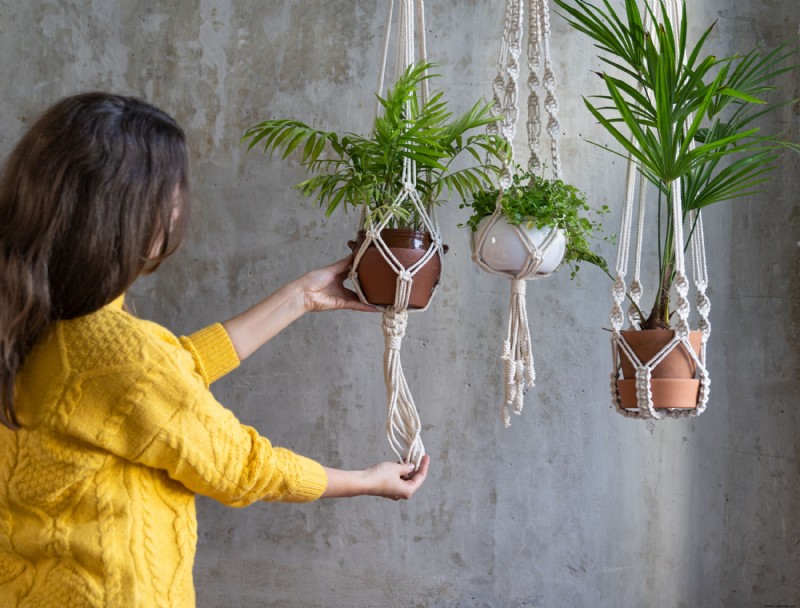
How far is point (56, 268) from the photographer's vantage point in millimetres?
1239

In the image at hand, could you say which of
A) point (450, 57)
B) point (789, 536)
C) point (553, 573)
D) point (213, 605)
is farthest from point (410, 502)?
point (450, 57)

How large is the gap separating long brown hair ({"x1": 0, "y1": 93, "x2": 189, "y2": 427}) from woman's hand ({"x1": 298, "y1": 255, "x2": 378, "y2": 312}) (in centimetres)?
62

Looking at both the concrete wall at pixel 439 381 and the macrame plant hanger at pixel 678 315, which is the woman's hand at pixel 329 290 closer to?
the macrame plant hanger at pixel 678 315

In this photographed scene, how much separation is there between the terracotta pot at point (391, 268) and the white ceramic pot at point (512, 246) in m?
0.13

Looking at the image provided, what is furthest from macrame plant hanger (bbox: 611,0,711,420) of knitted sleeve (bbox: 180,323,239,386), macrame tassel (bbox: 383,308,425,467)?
knitted sleeve (bbox: 180,323,239,386)

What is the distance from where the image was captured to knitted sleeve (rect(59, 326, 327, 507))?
1266 millimetres

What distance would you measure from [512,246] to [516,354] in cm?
27

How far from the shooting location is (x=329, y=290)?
6.31 feet

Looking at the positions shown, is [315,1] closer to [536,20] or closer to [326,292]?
[536,20]

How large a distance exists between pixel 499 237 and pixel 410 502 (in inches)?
46.6

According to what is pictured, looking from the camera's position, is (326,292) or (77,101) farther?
(326,292)

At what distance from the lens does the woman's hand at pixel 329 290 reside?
1892 mm

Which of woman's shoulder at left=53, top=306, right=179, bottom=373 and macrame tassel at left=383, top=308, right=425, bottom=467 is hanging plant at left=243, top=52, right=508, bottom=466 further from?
woman's shoulder at left=53, top=306, right=179, bottom=373

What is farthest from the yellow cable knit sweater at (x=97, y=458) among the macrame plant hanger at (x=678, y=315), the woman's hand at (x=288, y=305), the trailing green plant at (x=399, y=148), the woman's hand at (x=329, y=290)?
the macrame plant hanger at (x=678, y=315)
